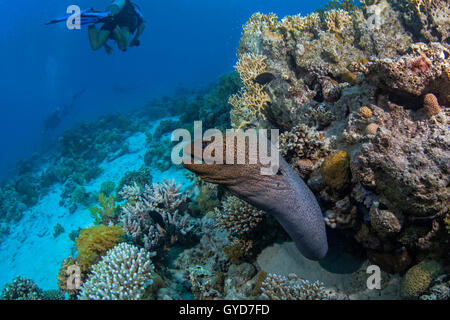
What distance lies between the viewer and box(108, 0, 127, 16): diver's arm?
747cm

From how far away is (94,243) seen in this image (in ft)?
13.6

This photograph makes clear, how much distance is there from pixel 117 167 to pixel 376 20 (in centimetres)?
1315

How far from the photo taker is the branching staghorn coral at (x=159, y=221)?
14.6 feet

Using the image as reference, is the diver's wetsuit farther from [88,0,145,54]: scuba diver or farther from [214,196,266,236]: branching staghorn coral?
[214,196,266,236]: branching staghorn coral

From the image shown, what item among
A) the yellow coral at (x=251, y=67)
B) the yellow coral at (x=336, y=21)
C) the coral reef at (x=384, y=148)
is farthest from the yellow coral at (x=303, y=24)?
the coral reef at (x=384, y=148)

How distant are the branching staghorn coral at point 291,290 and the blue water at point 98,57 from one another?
48.7 metres

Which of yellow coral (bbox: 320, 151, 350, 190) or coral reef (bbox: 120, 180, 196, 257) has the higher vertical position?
yellow coral (bbox: 320, 151, 350, 190)

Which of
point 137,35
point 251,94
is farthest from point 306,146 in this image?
point 137,35

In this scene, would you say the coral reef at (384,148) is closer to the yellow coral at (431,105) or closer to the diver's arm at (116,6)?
the yellow coral at (431,105)

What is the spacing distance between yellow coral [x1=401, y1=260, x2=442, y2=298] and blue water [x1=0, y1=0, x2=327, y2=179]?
4899 cm

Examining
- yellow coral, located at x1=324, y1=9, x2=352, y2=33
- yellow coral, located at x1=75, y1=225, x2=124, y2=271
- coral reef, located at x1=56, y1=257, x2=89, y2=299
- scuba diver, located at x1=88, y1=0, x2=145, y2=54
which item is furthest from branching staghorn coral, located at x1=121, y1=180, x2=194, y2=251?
scuba diver, located at x1=88, y1=0, x2=145, y2=54

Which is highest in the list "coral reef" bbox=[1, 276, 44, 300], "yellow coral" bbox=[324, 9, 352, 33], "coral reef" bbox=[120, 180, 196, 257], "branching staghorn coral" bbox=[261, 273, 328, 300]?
"yellow coral" bbox=[324, 9, 352, 33]

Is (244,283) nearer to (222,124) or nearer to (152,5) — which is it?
(222,124)
